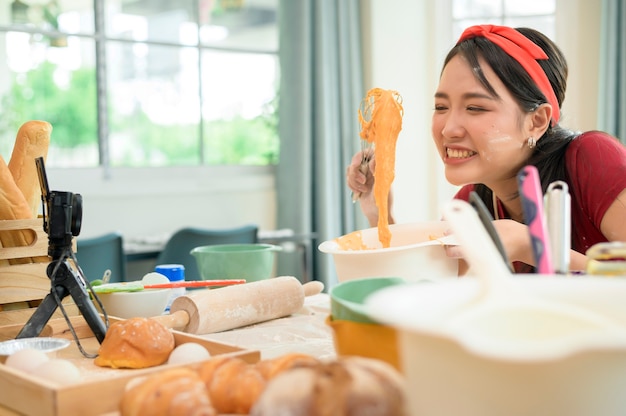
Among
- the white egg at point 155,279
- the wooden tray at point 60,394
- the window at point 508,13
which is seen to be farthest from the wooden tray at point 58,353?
the window at point 508,13

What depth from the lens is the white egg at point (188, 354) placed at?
0.84 metres

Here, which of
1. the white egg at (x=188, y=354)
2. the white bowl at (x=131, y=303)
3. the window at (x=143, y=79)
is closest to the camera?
the white egg at (x=188, y=354)

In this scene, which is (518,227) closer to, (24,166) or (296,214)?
(24,166)

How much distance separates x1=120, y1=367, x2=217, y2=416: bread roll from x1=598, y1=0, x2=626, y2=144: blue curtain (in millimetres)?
3503

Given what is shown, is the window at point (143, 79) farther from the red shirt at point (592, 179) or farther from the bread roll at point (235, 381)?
the bread roll at point (235, 381)

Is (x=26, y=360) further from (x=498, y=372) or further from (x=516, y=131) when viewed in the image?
(x=516, y=131)

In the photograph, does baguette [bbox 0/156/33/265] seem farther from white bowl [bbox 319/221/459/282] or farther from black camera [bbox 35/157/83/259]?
white bowl [bbox 319/221/459/282]

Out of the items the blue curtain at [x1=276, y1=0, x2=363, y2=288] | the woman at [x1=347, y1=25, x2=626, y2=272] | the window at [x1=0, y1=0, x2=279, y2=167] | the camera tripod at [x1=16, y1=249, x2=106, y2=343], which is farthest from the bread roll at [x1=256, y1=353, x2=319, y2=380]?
the blue curtain at [x1=276, y1=0, x2=363, y2=288]

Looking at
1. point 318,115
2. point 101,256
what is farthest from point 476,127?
point 318,115

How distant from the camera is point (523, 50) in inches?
60.4

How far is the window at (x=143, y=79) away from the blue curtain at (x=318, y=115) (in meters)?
0.20

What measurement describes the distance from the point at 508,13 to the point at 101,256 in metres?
2.66

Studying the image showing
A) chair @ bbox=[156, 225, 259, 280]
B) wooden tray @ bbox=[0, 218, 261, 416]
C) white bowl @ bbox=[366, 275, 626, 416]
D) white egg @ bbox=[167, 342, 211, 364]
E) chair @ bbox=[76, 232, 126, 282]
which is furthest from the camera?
chair @ bbox=[156, 225, 259, 280]

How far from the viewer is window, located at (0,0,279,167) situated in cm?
335
